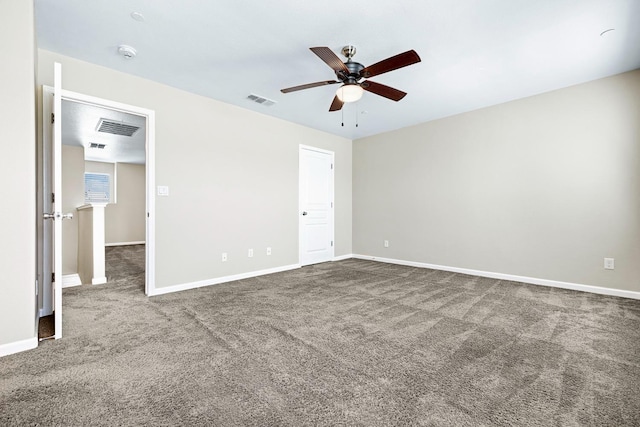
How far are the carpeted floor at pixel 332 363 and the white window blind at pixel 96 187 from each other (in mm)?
6286

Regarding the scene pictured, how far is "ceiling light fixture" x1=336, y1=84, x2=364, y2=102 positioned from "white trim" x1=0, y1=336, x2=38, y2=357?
3152 millimetres

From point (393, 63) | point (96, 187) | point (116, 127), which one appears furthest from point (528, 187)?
point (96, 187)

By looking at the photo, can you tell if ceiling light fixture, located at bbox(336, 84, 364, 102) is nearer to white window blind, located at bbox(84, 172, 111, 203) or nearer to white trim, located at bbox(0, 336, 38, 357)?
white trim, located at bbox(0, 336, 38, 357)

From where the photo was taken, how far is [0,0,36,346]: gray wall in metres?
1.98

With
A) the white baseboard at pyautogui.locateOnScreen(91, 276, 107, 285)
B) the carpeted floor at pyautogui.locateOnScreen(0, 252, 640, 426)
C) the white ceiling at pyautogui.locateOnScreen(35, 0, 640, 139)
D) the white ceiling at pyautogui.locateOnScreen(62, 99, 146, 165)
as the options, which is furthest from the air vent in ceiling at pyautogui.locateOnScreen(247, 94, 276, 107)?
the white baseboard at pyautogui.locateOnScreen(91, 276, 107, 285)

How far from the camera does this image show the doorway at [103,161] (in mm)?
2807

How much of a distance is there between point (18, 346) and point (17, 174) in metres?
1.21

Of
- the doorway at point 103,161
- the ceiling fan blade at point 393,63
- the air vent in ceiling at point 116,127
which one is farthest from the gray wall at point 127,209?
the ceiling fan blade at point 393,63

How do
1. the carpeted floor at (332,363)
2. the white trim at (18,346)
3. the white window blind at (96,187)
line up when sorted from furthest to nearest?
the white window blind at (96,187)
the white trim at (18,346)
the carpeted floor at (332,363)

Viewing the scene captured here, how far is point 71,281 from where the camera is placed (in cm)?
404

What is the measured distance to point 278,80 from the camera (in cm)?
347

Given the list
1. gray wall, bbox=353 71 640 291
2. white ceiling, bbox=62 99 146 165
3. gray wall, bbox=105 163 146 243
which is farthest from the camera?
gray wall, bbox=105 163 146 243

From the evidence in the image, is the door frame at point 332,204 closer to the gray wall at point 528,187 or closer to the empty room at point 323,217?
the empty room at point 323,217

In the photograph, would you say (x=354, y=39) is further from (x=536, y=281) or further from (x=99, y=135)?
(x=99, y=135)
